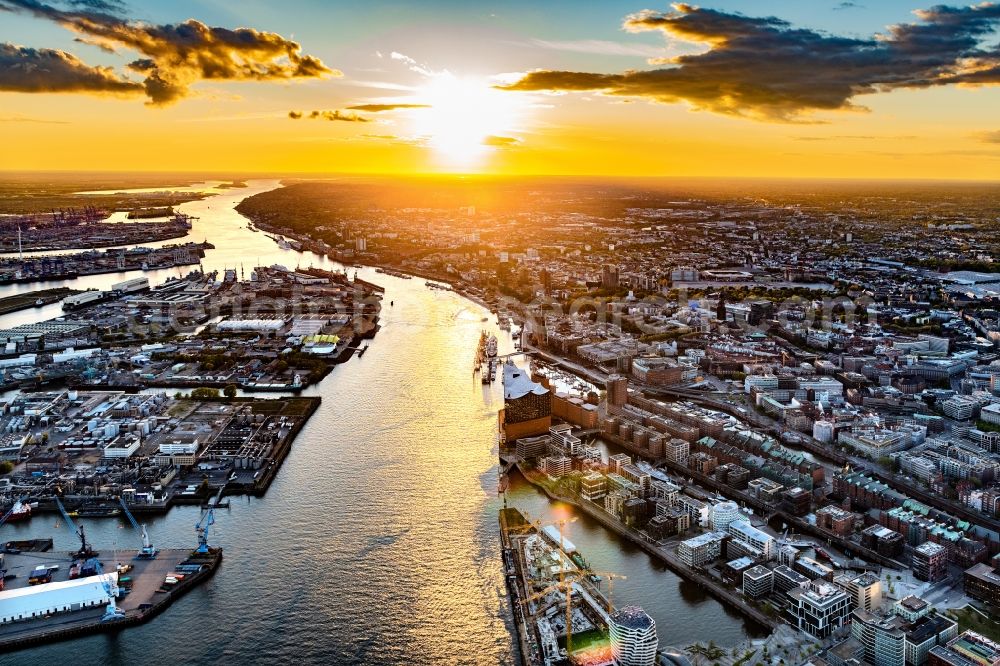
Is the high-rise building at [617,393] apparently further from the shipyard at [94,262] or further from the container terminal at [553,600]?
the shipyard at [94,262]

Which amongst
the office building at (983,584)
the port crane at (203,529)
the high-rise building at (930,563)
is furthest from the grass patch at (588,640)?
the port crane at (203,529)

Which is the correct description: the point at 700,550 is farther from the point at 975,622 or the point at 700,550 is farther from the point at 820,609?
the point at 975,622

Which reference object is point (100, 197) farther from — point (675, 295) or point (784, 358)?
point (784, 358)

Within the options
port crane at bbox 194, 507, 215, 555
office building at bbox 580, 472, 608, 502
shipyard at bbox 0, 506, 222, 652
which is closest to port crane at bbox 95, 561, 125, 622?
shipyard at bbox 0, 506, 222, 652

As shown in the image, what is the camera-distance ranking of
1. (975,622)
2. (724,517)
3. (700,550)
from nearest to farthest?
1. (975,622)
2. (700,550)
3. (724,517)

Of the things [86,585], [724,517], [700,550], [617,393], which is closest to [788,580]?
[700,550]

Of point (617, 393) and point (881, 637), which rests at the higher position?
point (617, 393)
